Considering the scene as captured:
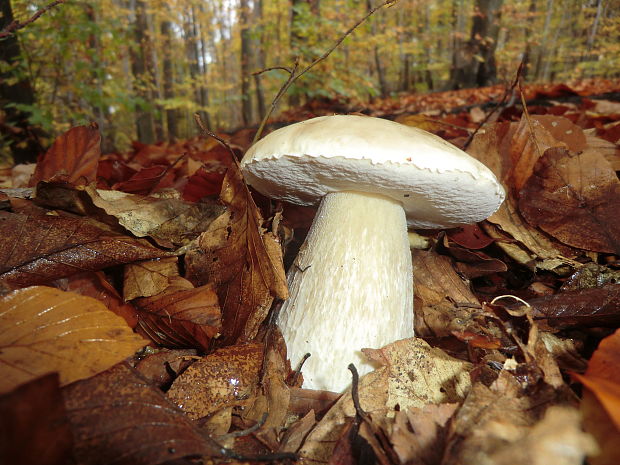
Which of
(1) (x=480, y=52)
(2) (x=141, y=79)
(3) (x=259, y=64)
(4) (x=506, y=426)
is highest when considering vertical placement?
(3) (x=259, y=64)

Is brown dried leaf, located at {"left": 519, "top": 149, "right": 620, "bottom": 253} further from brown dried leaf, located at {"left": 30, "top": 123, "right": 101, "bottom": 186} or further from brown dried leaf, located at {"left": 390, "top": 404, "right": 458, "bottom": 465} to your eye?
brown dried leaf, located at {"left": 30, "top": 123, "right": 101, "bottom": 186}

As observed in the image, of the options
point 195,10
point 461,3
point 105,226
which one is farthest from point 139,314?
point 195,10

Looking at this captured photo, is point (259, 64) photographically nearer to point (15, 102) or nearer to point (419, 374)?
point (15, 102)

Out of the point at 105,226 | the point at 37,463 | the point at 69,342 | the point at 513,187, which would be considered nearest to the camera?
the point at 37,463

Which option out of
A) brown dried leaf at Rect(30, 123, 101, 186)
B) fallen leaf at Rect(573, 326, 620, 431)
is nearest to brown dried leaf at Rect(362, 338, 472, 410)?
fallen leaf at Rect(573, 326, 620, 431)

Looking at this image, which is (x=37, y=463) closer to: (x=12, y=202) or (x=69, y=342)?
(x=69, y=342)

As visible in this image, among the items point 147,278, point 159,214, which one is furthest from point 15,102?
point 147,278
